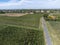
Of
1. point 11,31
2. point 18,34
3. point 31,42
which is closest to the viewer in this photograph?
point 31,42

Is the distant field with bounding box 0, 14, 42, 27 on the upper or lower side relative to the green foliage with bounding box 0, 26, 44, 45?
lower

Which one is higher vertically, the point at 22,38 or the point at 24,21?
the point at 22,38

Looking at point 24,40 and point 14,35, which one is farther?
point 14,35

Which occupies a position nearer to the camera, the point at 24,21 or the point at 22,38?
the point at 22,38

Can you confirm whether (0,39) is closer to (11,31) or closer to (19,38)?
(19,38)

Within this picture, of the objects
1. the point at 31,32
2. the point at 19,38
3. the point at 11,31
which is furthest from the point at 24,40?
the point at 11,31

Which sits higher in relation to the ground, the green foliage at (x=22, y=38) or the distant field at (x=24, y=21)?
the green foliage at (x=22, y=38)

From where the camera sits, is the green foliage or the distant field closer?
the green foliage

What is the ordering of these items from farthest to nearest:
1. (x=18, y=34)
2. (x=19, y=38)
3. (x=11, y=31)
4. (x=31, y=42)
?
(x=11, y=31) → (x=18, y=34) → (x=19, y=38) → (x=31, y=42)

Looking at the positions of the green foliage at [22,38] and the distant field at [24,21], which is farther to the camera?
the distant field at [24,21]
